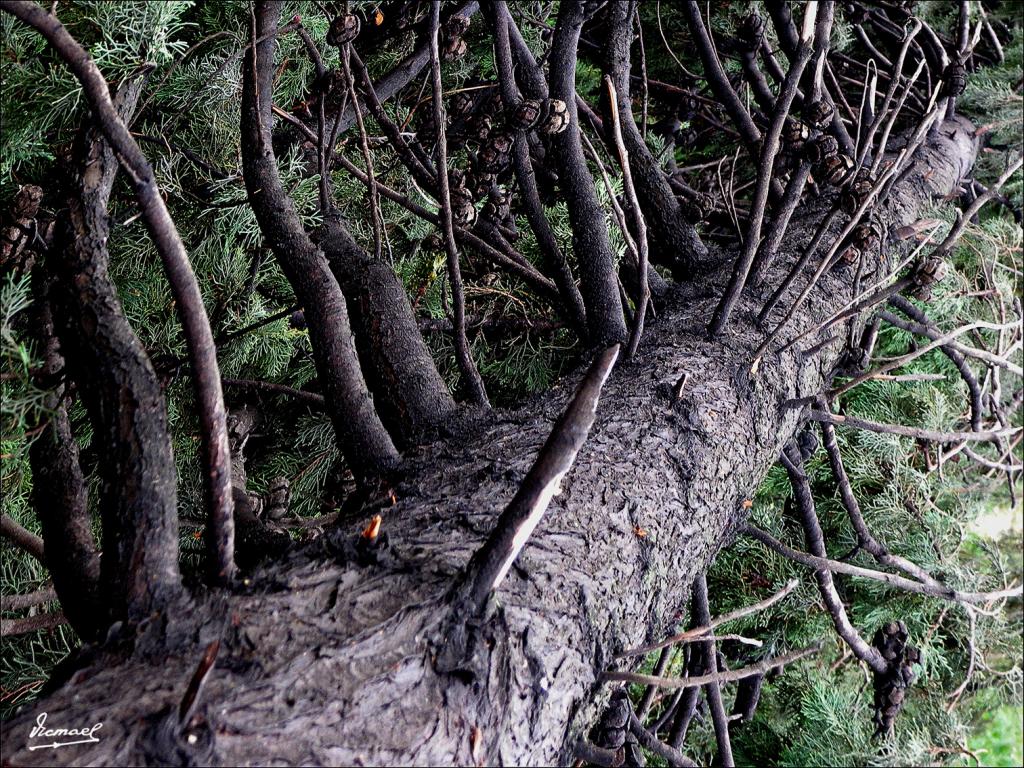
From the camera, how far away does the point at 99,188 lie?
0.78 meters

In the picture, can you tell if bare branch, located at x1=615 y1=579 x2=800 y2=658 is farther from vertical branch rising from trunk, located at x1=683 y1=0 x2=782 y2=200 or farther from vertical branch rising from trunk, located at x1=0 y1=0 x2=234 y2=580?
vertical branch rising from trunk, located at x1=683 y1=0 x2=782 y2=200

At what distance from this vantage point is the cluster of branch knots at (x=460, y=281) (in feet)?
2.14

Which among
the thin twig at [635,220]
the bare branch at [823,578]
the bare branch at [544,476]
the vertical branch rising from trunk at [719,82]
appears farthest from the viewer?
the vertical branch rising from trunk at [719,82]

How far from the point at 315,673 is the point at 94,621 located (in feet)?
0.81

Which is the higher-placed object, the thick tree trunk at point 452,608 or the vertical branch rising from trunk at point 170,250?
the vertical branch rising from trunk at point 170,250

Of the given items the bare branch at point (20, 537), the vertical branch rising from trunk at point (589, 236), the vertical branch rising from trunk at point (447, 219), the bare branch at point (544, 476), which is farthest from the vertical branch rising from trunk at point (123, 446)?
the vertical branch rising from trunk at point (589, 236)

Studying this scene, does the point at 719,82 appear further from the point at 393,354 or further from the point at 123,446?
the point at 123,446

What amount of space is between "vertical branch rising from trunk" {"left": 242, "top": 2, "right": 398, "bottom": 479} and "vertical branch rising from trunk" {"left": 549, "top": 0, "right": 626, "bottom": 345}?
0.40 meters

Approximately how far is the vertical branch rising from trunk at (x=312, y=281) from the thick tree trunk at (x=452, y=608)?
8 cm

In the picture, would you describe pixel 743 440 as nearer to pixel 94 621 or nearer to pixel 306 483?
pixel 94 621

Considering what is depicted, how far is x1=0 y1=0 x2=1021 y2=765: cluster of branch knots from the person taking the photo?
Answer: 653 millimetres

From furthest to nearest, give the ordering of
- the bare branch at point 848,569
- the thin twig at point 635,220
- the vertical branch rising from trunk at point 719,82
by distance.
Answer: the vertical branch rising from trunk at point 719,82
the bare branch at point 848,569
the thin twig at point 635,220

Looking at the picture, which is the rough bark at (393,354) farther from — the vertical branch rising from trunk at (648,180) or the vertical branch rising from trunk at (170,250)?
the vertical branch rising from trunk at (648,180)

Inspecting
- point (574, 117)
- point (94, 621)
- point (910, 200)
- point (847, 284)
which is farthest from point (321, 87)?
point (910, 200)
